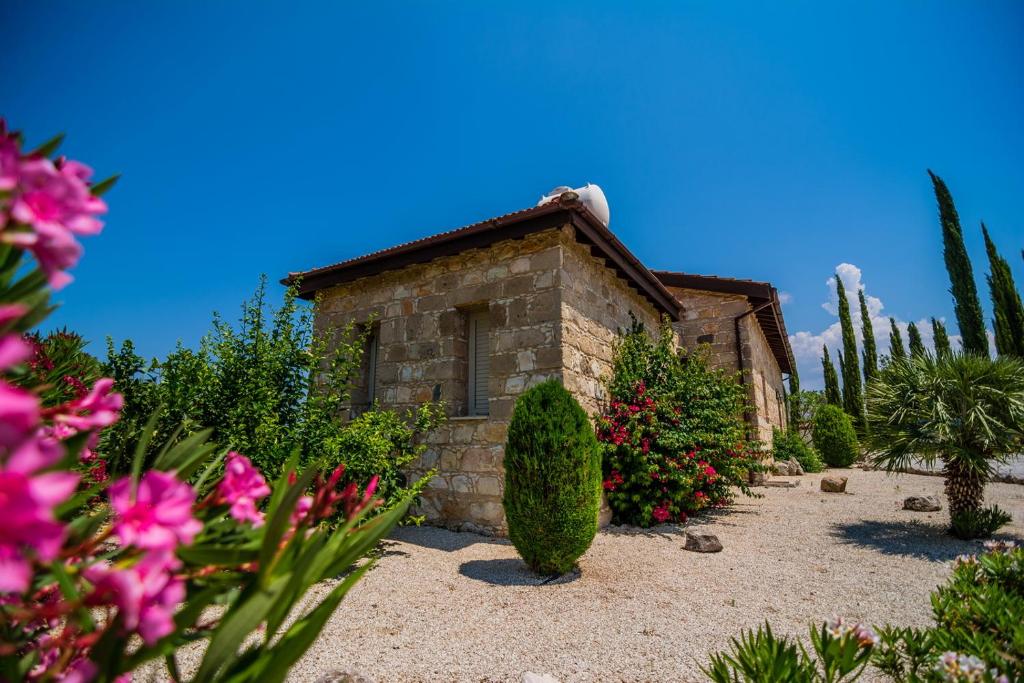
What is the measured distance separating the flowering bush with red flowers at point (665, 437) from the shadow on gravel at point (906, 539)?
1430 mm

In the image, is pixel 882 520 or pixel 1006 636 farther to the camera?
pixel 882 520

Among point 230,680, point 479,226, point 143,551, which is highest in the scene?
point 479,226

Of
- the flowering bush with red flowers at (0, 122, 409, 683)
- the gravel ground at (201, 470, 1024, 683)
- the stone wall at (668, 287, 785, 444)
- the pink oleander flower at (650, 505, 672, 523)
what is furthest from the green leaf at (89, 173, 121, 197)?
the stone wall at (668, 287, 785, 444)

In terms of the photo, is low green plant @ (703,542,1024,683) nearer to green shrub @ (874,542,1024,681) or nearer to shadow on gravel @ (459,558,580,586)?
green shrub @ (874,542,1024,681)

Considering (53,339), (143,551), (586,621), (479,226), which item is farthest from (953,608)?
(53,339)

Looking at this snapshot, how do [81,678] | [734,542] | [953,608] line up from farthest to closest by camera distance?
[734,542] → [953,608] → [81,678]

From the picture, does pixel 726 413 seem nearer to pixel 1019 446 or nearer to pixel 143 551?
pixel 1019 446

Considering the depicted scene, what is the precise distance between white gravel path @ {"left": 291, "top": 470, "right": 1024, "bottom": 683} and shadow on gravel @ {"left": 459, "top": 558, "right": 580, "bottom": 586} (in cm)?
2

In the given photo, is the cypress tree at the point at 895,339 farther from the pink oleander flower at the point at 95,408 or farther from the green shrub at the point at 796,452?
the pink oleander flower at the point at 95,408

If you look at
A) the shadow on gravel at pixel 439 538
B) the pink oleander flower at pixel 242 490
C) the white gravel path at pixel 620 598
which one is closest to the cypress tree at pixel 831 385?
the white gravel path at pixel 620 598

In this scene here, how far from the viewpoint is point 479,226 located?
6.07 m

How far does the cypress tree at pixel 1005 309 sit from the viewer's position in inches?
612

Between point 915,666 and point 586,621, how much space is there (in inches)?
77.9

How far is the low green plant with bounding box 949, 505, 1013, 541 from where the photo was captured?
5.35 metres
